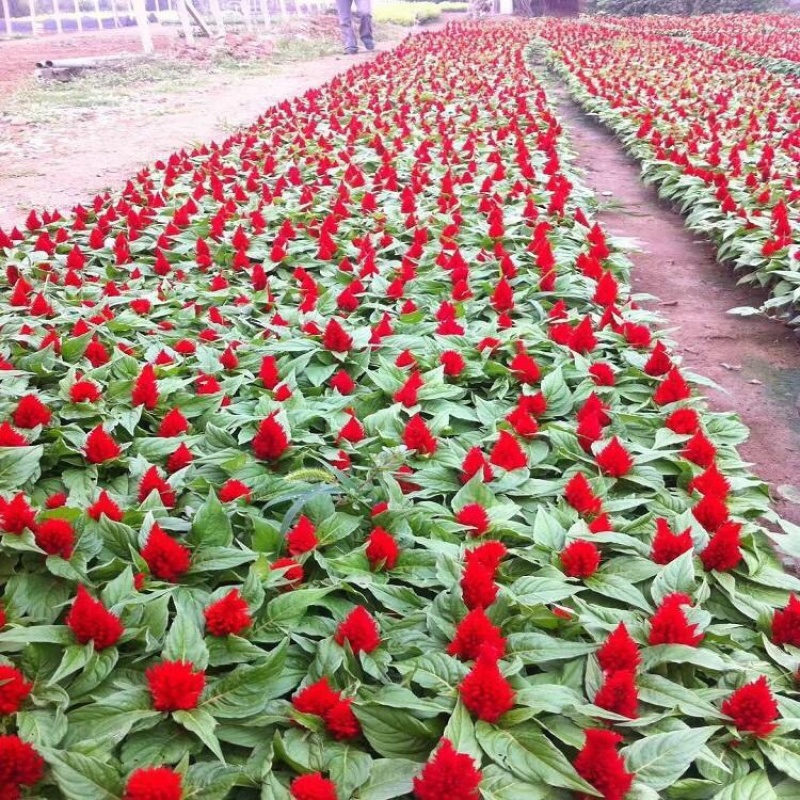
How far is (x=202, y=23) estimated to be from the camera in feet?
72.9

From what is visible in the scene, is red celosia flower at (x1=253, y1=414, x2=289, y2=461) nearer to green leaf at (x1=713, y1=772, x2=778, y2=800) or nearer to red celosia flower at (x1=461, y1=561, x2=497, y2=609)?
red celosia flower at (x1=461, y1=561, x2=497, y2=609)

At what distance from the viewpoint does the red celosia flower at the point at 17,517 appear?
1812 millimetres

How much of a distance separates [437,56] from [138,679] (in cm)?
1604

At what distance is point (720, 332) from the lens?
13.8 feet

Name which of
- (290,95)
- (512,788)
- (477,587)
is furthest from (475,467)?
(290,95)

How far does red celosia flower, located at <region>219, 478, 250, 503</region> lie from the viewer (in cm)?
212

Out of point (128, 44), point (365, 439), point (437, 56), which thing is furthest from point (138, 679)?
point (128, 44)

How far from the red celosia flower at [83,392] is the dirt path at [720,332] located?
2.36m

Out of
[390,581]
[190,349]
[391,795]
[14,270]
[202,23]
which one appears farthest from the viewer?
[202,23]

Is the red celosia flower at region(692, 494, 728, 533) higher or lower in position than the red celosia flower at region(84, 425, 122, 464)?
lower

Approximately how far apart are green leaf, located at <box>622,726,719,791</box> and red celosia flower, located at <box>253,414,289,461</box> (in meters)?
1.26

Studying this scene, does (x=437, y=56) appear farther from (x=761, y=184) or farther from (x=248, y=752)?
(x=248, y=752)

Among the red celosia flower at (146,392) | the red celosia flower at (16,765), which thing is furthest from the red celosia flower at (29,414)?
the red celosia flower at (16,765)

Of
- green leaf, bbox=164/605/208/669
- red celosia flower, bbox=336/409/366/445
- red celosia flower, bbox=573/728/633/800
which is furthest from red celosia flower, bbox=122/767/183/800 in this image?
red celosia flower, bbox=336/409/366/445
